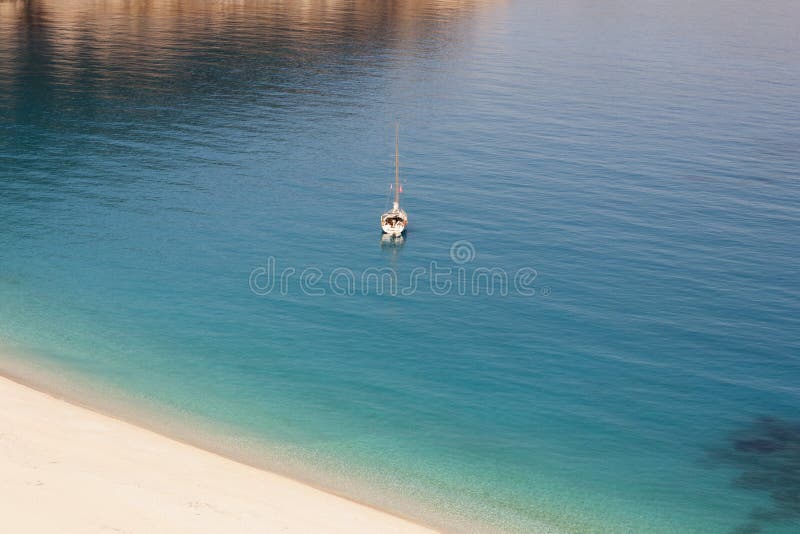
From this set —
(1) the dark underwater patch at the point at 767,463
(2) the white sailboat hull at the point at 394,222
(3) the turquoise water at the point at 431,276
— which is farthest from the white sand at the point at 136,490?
(2) the white sailboat hull at the point at 394,222

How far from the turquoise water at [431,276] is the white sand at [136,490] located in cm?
259

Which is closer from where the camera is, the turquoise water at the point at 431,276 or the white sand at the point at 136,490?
the white sand at the point at 136,490

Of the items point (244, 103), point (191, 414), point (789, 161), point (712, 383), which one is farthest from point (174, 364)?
point (789, 161)

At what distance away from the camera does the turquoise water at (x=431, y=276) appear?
143 ft

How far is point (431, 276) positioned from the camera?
6412 centimetres

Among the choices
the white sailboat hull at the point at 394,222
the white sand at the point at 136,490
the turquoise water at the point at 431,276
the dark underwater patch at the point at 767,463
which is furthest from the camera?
the white sailboat hull at the point at 394,222

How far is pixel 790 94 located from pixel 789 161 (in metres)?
33.6

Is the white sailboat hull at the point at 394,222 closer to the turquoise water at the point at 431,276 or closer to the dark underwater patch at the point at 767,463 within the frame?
the turquoise water at the point at 431,276

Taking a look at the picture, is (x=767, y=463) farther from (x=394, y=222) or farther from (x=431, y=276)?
(x=394, y=222)

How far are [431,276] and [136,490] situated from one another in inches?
1234

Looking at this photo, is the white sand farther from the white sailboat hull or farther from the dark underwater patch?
the white sailboat hull

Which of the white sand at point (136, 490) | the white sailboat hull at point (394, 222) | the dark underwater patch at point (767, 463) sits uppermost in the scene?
the white sailboat hull at point (394, 222)

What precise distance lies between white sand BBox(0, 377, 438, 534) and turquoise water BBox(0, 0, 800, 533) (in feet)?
8.50

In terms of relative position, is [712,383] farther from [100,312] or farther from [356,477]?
[100,312]
